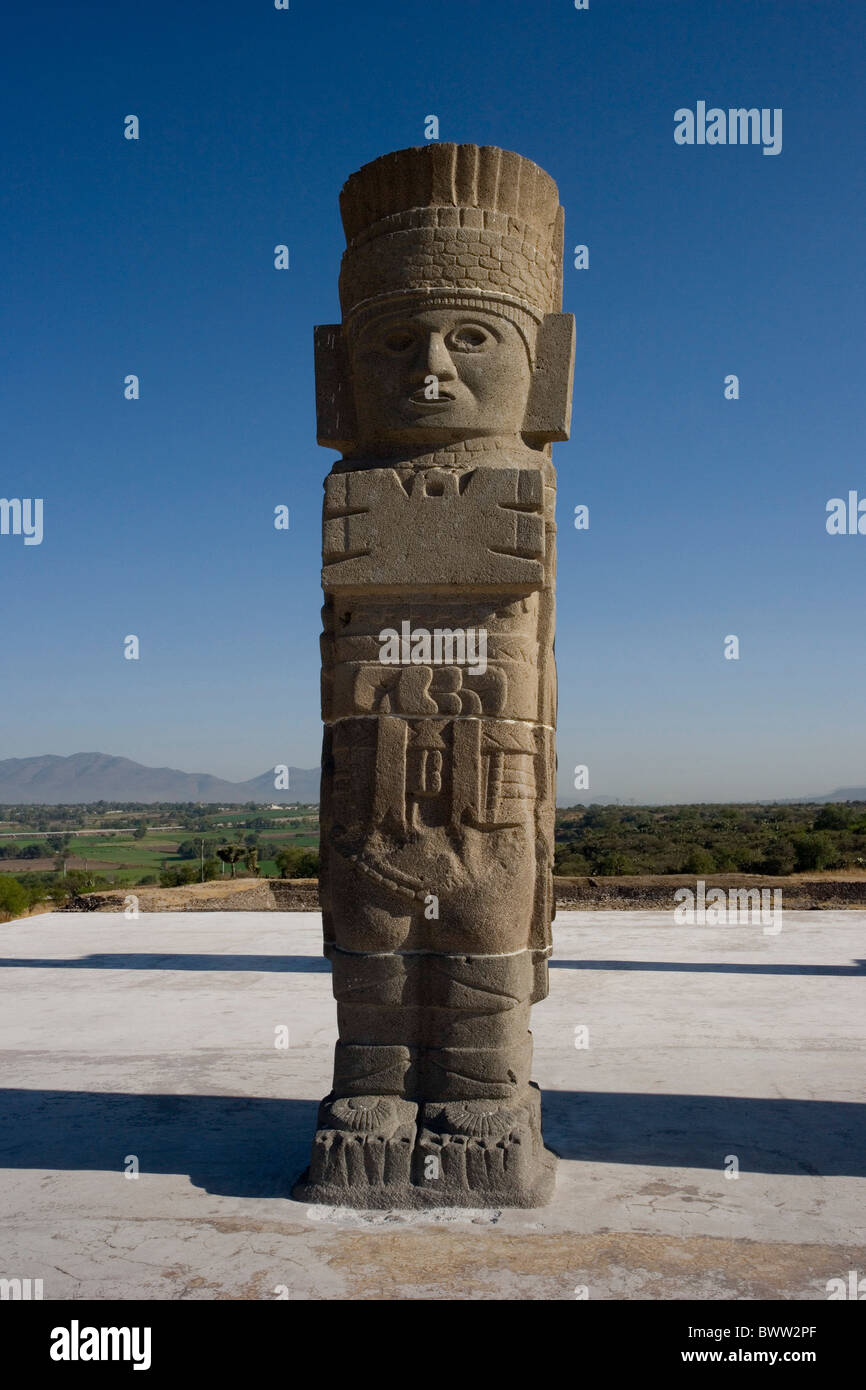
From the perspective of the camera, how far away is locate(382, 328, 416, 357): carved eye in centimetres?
501

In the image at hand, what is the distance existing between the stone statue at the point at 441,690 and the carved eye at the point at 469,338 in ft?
0.04

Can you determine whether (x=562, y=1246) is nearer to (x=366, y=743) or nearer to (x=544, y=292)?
(x=366, y=743)

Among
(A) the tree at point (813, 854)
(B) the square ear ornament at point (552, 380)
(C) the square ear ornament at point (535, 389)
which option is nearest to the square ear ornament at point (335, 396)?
(C) the square ear ornament at point (535, 389)

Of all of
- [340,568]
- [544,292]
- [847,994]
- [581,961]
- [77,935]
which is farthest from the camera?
[77,935]

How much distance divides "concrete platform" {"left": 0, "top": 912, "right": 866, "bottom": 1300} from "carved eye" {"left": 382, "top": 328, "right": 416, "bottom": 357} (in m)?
4.05

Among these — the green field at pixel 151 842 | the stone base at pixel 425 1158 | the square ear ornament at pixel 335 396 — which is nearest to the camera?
the stone base at pixel 425 1158

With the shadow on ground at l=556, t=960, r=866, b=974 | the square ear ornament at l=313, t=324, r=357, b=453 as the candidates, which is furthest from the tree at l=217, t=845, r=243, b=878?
the square ear ornament at l=313, t=324, r=357, b=453

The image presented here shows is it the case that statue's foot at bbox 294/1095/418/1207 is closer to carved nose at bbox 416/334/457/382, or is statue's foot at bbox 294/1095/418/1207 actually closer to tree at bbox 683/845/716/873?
carved nose at bbox 416/334/457/382

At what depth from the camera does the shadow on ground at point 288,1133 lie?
512 cm

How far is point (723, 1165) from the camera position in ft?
16.8

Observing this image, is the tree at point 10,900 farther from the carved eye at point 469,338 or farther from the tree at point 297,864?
the carved eye at point 469,338

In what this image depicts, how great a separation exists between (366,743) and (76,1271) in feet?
8.01

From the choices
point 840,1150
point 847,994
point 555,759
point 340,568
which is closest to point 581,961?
point 847,994

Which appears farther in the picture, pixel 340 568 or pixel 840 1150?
pixel 840 1150
